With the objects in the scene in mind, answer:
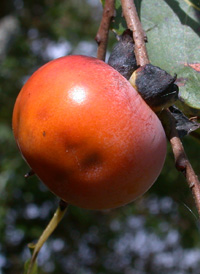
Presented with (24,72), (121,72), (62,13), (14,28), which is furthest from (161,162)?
(62,13)

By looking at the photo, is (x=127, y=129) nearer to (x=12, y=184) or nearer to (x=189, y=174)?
(x=189, y=174)

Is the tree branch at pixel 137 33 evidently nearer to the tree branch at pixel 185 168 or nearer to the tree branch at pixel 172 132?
the tree branch at pixel 172 132

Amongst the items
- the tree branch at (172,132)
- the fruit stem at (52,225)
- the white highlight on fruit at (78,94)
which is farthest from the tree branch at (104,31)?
the fruit stem at (52,225)

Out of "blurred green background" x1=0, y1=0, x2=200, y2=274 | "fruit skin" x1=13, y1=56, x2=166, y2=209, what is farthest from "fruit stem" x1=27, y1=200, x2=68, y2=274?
"blurred green background" x1=0, y1=0, x2=200, y2=274

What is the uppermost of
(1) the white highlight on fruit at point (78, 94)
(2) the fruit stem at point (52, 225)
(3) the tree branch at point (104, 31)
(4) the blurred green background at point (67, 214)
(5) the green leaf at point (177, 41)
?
(1) the white highlight on fruit at point (78, 94)

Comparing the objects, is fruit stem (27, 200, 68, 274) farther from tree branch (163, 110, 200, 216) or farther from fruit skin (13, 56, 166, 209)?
tree branch (163, 110, 200, 216)

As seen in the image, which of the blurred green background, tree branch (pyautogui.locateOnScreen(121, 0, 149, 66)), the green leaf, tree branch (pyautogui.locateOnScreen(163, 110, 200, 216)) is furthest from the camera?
the blurred green background

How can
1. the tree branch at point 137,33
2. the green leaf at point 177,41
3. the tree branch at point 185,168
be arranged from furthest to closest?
the green leaf at point 177,41 → the tree branch at point 137,33 → the tree branch at point 185,168
